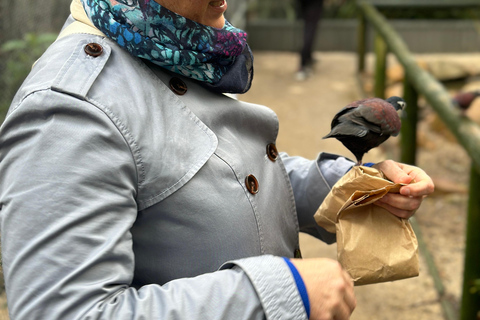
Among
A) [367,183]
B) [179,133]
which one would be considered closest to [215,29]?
[179,133]

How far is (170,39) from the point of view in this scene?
1183 mm

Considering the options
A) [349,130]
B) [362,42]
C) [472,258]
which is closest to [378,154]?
[472,258]

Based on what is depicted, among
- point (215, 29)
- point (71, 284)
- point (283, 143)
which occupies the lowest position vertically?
point (283, 143)

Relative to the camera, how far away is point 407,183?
128 cm

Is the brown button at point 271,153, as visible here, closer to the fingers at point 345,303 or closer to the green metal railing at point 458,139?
the fingers at point 345,303

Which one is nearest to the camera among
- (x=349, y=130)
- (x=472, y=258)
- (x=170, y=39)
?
(x=170, y=39)

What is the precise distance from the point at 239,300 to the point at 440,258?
3.33m

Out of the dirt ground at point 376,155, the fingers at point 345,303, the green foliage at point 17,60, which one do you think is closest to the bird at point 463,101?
the dirt ground at point 376,155

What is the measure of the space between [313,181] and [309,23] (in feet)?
21.4

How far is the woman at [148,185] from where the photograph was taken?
0.93 m

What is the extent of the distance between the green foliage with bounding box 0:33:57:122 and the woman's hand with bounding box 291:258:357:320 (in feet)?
8.40

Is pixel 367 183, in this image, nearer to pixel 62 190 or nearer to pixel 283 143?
pixel 62 190

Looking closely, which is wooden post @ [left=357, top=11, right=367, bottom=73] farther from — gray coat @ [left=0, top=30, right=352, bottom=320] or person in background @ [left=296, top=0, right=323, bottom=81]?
gray coat @ [left=0, top=30, right=352, bottom=320]

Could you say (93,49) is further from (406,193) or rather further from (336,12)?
(336,12)
